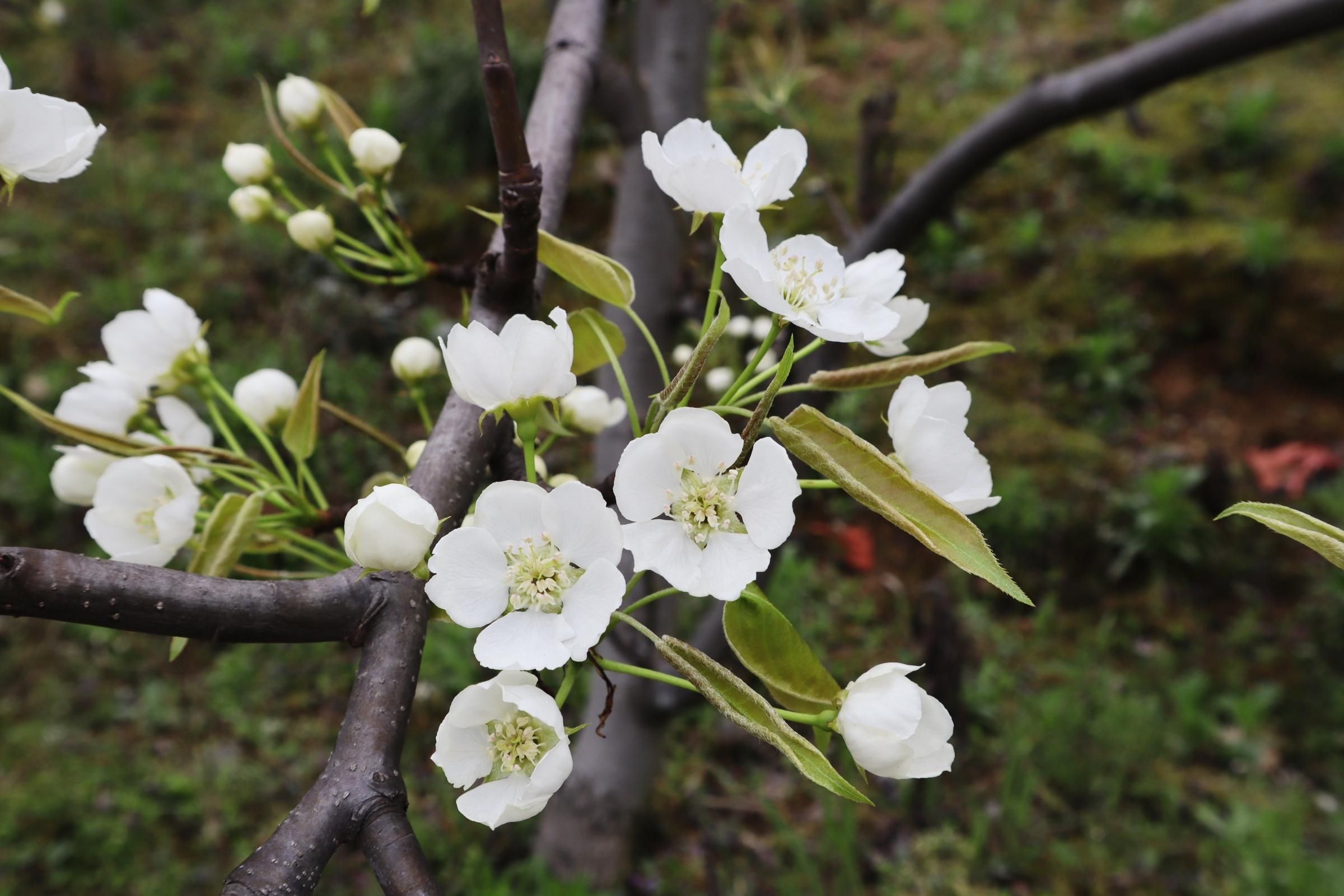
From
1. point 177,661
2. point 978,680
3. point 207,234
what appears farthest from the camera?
point 207,234

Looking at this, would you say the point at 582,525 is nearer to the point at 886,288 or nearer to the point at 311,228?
the point at 886,288

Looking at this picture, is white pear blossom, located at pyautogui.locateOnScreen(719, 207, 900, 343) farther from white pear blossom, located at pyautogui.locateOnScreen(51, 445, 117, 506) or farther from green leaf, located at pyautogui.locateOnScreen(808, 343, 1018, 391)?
white pear blossom, located at pyautogui.locateOnScreen(51, 445, 117, 506)

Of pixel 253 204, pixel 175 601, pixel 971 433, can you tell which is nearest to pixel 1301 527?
pixel 175 601

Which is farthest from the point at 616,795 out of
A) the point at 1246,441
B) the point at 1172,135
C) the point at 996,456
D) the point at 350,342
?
the point at 1172,135

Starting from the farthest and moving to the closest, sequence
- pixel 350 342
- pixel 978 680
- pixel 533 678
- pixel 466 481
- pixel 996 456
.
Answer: pixel 350 342 → pixel 996 456 → pixel 978 680 → pixel 466 481 → pixel 533 678

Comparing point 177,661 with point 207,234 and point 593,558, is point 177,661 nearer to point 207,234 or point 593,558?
point 207,234
